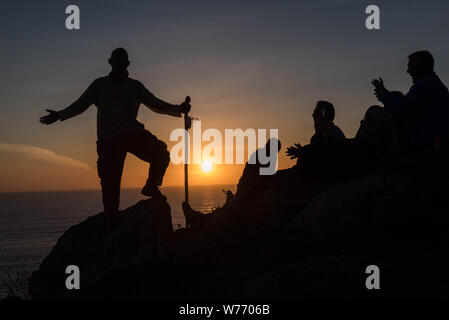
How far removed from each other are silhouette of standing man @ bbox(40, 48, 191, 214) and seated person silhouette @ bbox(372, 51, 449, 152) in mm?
4357

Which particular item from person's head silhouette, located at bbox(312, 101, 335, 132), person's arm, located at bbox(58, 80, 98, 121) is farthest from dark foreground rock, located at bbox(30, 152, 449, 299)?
person's arm, located at bbox(58, 80, 98, 121)

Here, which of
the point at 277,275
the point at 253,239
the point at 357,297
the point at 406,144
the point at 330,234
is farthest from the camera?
the point at 406,144

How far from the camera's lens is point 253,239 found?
27.0 feet

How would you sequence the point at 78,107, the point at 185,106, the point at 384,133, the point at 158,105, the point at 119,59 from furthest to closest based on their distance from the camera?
the point at 185,106 < the point at 158,105 < the point at 78,107 < the point at 119,59 < the point at 384,133

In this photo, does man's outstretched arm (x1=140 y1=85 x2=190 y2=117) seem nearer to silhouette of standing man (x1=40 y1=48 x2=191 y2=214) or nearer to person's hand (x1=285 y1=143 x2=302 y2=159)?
silhouette of standing man (x1=40 y1=48 x2=191 y2=214)

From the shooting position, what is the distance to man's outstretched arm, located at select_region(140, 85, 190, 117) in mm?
8930

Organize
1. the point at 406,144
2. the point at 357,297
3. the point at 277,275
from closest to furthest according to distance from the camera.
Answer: the point at 357,297, the point at 277,275, the point at 406,144

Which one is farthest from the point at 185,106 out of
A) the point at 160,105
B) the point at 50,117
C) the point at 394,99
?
the point at 394,99

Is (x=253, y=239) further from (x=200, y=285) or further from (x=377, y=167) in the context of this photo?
(x=377, y=167)

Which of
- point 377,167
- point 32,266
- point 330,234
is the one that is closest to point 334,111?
point 377,167

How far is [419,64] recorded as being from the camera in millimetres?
8188

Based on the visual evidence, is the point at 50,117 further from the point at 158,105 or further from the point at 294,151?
the point at 294,151

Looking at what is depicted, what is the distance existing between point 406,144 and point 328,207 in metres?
2.53

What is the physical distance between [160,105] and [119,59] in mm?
1170
